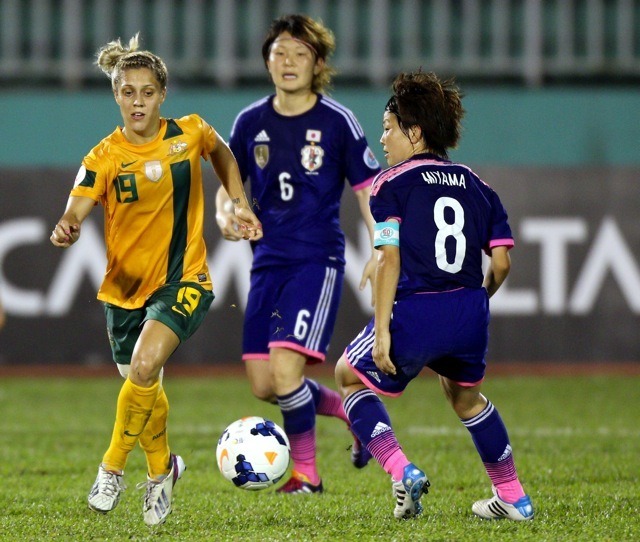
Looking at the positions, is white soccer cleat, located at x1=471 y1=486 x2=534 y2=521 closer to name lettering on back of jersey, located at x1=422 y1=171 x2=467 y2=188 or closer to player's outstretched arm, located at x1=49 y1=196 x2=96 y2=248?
name lettering on back of jersey, located at x1=422 y1=171 x2=467 y2=188

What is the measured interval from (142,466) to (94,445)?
3.28 ft

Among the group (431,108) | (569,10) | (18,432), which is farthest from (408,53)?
(431,108)

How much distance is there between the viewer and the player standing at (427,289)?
A: 459 centimetres

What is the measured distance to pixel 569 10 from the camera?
45.0ft

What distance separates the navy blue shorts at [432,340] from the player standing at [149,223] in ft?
2.74

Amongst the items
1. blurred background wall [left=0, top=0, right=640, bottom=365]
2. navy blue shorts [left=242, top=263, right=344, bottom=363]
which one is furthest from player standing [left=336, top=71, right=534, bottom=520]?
blurred background wall [left=0, top=0, right=640, bottom=365]

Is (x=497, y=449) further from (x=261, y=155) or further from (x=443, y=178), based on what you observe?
(x=261, y=155)

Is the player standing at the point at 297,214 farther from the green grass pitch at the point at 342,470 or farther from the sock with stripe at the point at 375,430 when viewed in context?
the sock with stripe at the point at 375,430

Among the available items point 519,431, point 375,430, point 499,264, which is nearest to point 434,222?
point 499,264

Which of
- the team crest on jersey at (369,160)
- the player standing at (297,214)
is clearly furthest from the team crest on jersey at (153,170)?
the team crest on jersey at (369,160)

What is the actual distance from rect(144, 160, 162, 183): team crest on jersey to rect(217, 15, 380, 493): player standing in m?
0.80

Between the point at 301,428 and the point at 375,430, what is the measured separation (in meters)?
1.32

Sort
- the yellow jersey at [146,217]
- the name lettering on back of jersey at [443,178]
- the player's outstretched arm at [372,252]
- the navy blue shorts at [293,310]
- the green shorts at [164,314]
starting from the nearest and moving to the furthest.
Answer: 1. the name lettering on back of jersey at [443,178]
2. the green shorts at [164,314]
3. the yellow jersey at [146,217]
4. the player's outstretched arm at [372,252]
5. the navy blue shorts at [293,310]

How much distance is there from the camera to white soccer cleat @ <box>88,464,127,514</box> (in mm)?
4766
